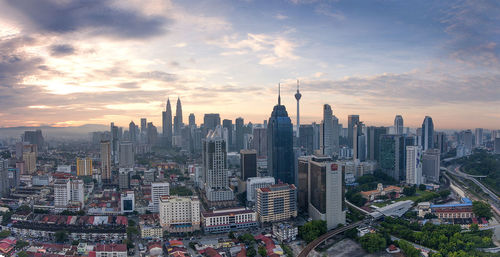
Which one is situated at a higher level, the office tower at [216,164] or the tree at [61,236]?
the office tower at [216,164]

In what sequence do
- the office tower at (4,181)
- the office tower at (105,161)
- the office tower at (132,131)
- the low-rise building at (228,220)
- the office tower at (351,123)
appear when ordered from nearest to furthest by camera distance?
the low-rise building at (228,220)
the office tower at (4,181)
the office tower at (105,161)
the office tower at (351,123)
the office tower at (132,131)

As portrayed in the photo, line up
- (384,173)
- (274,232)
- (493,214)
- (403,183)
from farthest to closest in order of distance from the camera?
1. (384,173)
2. (403,183)
3. (493,214)
4. (274,232)

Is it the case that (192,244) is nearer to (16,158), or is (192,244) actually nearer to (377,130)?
(16,158)

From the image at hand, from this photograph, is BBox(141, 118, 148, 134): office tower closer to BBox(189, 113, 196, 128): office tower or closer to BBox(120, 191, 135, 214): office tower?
BBox(189, 113, 196, 128): office tower

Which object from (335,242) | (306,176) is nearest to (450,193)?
(306,176)

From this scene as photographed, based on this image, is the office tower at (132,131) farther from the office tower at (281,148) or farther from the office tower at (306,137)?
the office tower at (281,148)

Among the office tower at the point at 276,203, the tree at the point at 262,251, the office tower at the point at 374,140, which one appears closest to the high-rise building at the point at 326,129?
the office tower at the point at 374,140
